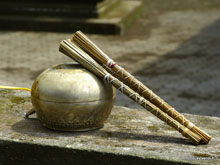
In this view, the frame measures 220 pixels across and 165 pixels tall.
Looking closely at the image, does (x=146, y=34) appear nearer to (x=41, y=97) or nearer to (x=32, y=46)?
(x=32, y=46)

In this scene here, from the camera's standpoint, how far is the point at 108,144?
2.58m

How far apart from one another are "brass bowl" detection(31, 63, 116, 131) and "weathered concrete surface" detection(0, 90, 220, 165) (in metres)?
0.09

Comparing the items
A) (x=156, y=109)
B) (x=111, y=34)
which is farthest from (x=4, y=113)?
(x=111, y=34)

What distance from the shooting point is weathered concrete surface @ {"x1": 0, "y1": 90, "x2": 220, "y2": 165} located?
96.4 inches

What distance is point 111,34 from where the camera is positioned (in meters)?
9.20

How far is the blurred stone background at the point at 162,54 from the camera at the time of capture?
5840mm

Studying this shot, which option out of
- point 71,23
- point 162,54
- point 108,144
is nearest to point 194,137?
point 108,144

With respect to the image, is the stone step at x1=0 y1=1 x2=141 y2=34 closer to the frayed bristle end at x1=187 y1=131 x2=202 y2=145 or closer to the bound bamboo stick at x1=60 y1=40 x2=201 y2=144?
the bound bamboo stick at x1=60 y1=40 x2=201 y2=144

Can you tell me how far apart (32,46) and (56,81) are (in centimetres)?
595

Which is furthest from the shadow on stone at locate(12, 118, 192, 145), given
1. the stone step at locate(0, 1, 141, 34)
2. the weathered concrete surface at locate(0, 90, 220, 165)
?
the stone step at locate(0, 1, 141, 34)

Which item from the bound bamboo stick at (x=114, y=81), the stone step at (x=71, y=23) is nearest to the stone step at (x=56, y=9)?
the stone step at (x=71, y=23)

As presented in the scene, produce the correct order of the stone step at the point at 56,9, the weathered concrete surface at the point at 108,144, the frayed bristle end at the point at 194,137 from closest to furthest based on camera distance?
the weathered concrete surface at the point at 108,144
the frayed bristle end at the point at 194,137
the stone step at the point at 56,9

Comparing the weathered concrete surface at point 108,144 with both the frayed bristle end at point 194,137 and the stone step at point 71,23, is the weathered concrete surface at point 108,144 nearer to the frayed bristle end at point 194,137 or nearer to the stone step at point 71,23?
the frayed bristle end at point 194,137

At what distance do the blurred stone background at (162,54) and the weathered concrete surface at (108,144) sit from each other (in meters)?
2.38
